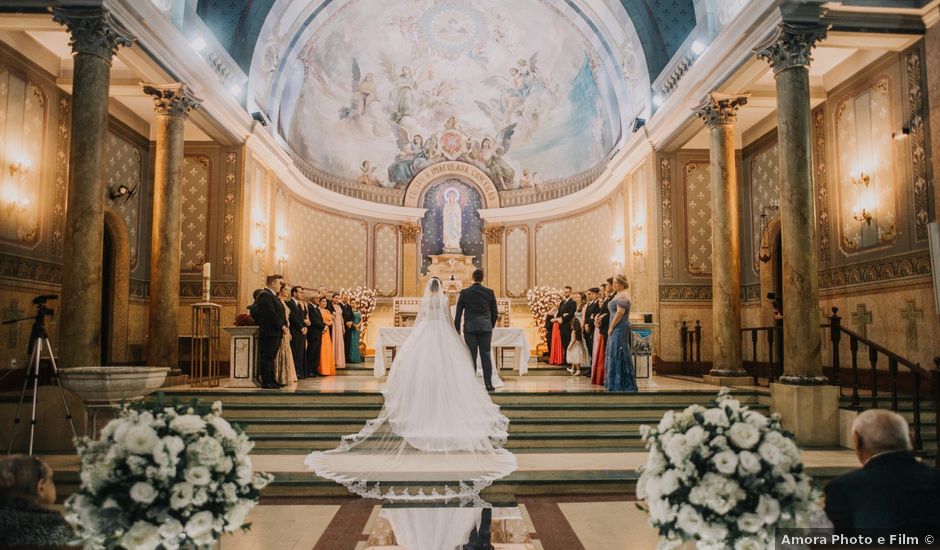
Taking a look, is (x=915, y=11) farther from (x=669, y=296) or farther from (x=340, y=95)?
(x=340, y=95)

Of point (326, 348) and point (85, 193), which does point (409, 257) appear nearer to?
point (326, 348)

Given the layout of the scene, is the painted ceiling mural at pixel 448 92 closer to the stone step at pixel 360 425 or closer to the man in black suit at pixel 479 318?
the man in black suit at pixel 479 318

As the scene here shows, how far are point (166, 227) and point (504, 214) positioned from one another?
11930 millimetres

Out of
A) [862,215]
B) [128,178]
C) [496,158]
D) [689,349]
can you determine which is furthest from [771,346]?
[496,158]

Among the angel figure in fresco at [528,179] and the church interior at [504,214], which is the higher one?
the angel figure in fresco at [528,179]

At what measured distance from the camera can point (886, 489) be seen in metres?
2.88

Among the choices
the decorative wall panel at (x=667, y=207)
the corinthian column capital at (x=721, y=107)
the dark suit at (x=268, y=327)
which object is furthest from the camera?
the decorative wall panel at (x=667, y=207)

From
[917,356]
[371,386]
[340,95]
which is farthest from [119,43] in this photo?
[917,356]

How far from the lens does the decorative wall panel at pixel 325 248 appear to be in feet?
57.2

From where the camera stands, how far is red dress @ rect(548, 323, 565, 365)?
49.9 feet

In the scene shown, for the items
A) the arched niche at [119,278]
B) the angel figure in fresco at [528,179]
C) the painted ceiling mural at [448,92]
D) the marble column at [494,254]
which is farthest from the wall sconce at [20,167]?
the angel figure in fresco at [528,179]

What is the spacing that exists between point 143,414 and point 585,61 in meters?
16.8

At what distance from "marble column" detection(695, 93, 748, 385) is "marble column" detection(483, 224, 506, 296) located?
10319 millimetres

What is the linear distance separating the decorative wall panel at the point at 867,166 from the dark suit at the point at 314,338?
30.8 feet
